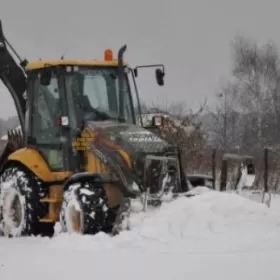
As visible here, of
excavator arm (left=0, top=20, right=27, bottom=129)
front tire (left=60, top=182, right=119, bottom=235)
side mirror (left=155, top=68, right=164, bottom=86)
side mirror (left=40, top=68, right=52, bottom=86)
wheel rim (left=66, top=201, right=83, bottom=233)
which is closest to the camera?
front tire (left=60, top=182, right=119, bottom=235)

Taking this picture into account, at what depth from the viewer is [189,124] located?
21.2 metres

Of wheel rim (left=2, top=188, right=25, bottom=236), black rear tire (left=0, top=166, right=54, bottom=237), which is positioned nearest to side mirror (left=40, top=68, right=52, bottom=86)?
Answer: black rear tire (left=0, top=166, right=54, bottom=237)

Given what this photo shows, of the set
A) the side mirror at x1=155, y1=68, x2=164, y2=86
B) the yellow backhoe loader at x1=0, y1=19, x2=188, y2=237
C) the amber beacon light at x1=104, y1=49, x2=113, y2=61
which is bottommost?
the yellow backhoe loader at x1=0, y1=19, x2=188, y2=237

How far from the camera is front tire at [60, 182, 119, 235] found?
29.5 ft

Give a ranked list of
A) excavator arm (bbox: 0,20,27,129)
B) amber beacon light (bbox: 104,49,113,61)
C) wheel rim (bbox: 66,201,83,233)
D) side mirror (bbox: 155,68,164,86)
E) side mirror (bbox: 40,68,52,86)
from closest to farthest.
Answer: wheel rim (bbox: 66,201,83,233) → side mirror (bbox: 40,68,52,86) → side mirror (bbox: 155,68,164,86) → amber beacon light (bbox: 104,49,113,61) → excavator arm (bbox: 0,20,27,129)

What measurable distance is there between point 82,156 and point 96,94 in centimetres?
97

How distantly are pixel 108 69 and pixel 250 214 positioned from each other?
11.3 feet

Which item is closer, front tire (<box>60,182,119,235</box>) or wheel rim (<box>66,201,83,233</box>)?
front tire (<box>60,182,119,235</box>)

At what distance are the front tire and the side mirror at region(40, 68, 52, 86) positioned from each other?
1.63m

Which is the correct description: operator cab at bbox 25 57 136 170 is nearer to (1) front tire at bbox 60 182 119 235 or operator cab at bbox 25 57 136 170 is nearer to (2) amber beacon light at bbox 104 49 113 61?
(2) amber beacon light at bbox 104 49 113 61

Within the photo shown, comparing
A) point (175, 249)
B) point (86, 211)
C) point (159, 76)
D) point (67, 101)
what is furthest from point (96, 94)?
point (175, 249)

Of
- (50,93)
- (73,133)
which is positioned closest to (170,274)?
(73,133)

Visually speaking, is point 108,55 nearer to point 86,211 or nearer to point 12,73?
point 12,73

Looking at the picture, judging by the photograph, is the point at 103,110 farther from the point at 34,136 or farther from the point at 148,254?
the point at 148,254
